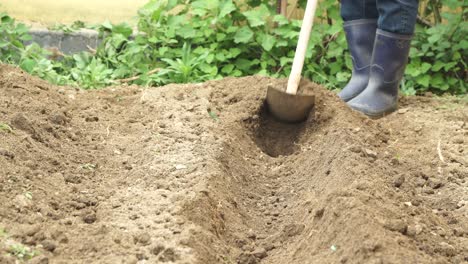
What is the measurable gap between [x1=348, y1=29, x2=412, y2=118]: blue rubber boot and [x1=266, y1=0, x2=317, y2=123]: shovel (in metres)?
0.44

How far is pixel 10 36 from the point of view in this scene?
507 cm

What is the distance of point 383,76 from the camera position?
4332mm

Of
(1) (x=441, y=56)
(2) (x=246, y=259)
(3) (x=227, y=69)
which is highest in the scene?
(2) (x=246, y=259)

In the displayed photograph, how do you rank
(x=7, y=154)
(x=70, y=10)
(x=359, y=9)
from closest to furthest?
(x=7, y=154) → (x=359, y=9) → (x=70, y=10)

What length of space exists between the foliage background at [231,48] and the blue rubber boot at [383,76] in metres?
0.74

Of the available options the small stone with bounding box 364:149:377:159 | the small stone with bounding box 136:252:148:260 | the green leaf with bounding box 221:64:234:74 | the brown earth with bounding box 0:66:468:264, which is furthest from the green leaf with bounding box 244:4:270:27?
the small stone with bounding box 136:252:148:260

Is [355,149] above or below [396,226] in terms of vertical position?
below

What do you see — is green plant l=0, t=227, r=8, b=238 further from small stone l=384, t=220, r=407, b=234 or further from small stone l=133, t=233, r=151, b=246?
small stone l=384, t=220, r=407, b=234

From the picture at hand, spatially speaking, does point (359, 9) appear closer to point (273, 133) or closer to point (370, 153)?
point (273, 133)

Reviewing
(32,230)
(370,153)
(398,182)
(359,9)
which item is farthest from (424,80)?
(32,230)

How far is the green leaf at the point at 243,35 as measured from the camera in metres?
5.31

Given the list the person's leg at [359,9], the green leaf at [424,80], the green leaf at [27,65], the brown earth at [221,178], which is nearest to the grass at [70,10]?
the green leaf at [27,65]

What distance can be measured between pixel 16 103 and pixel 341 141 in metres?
1.53

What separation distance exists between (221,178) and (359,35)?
5.72 ft
